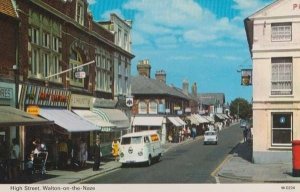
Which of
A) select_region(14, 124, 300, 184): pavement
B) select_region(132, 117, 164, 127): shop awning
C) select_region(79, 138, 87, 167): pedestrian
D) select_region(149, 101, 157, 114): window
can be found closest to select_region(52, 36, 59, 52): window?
select_region(79, 138, 87, 167): pedestrian

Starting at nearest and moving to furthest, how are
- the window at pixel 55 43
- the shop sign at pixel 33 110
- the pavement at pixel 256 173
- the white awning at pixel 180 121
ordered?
the pavement at pixel 256 173 → the shop sign at pixel 33 110 → the window at pixel 55 43 → the white awning at pixel 180 121

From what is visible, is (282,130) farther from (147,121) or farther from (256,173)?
(147,121)

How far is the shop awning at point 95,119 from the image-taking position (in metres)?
17.8

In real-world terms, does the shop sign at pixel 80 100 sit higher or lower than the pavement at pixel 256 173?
higher

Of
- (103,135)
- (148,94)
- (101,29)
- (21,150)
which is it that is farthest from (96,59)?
(148,94)

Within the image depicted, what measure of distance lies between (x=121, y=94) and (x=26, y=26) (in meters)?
8.71

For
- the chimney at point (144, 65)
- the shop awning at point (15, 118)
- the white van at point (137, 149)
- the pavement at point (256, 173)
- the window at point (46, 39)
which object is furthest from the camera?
the white van at point (137, 149)

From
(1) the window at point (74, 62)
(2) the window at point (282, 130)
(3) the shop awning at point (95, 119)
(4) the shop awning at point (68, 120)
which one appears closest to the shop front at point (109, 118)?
(3) the shop awning at point (95, 119)

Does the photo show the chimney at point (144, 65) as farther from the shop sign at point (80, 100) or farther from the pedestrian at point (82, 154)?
the pedestrian at point (82, 154)

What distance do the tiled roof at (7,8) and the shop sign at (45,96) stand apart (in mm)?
2020

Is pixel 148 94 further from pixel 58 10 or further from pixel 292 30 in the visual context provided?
pixel 292 30

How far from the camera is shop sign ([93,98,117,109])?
20234mm

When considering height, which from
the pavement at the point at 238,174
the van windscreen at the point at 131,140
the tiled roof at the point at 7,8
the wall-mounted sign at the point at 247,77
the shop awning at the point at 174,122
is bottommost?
the pavement at the point at 238,174

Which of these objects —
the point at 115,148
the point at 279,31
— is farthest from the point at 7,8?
the point at 115,148
